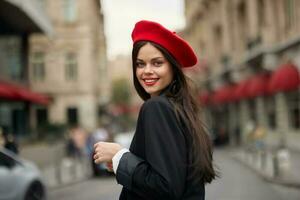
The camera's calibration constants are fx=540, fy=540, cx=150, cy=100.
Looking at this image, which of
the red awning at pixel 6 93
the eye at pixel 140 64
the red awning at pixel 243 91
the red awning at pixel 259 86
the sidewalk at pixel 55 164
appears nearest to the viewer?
the eye at pixel 140 64

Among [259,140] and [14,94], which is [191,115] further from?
Answer: [259,140]

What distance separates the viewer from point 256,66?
31.6 m

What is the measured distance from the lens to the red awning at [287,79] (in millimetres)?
23172

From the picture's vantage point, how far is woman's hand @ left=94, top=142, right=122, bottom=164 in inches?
88.2

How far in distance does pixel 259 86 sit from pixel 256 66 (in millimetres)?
3336

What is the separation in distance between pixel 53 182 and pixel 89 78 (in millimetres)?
24323

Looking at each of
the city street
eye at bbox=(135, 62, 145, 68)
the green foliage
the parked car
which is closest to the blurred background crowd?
the city street

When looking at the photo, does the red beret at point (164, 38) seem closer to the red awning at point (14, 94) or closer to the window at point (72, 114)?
the red awning at point (14, 94)

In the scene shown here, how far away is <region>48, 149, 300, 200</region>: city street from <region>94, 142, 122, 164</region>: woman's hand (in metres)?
9.73

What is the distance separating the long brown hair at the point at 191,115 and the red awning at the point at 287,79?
21.5 meters

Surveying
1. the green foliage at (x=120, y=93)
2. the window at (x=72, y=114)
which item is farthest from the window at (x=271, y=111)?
the green foliage at (x=120, y=93)

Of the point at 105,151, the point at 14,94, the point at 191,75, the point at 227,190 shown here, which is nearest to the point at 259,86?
the point at 191,75

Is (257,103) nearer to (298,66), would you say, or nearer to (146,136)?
(298,66)

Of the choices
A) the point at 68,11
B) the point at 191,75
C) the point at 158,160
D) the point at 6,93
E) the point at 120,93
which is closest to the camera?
the point at 158,160
